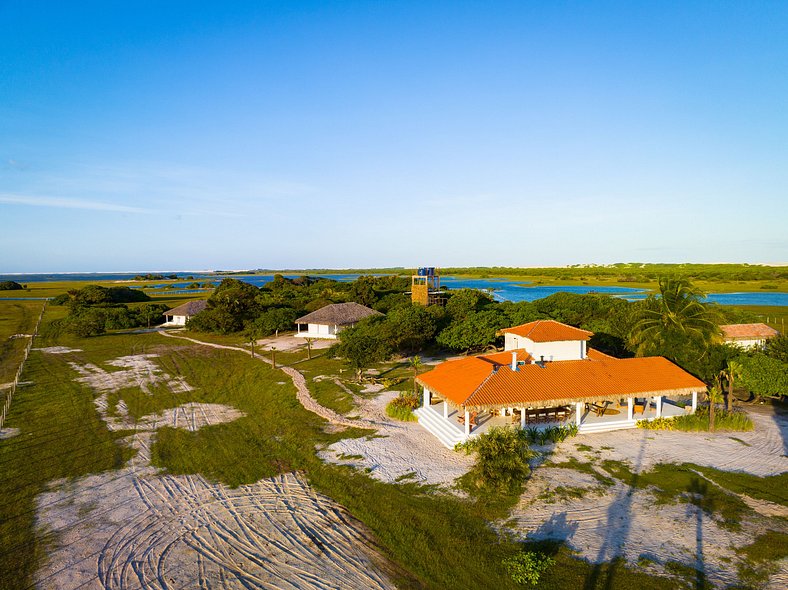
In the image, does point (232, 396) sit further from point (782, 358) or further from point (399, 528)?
point (782, 358)

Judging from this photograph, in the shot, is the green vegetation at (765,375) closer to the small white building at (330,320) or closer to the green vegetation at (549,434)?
the green vegetation at (549,434)

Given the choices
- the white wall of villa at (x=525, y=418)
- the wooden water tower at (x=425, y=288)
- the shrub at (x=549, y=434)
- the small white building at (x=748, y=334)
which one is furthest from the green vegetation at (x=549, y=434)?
the wooden water tower at (x=425, y=288)

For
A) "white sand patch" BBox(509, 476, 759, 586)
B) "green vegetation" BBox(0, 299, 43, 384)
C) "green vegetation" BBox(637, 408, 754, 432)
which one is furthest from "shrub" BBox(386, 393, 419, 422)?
"green vegetation" BBox(0, 299, 43, 384)

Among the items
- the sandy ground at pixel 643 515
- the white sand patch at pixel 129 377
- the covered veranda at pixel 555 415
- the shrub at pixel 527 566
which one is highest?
the covered veranda at pixel 555 415

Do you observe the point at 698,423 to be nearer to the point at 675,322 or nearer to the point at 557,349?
the point at 557,349

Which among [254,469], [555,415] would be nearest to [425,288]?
[555,415]

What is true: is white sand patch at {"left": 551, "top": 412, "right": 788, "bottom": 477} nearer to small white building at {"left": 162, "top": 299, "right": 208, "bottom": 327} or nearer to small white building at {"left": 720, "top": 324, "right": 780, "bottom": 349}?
small white building at {"left": 720, "top": 324, "right": 780, "bottom": 349}
